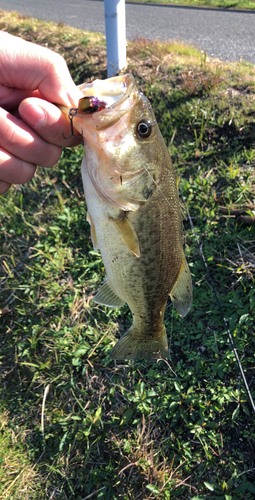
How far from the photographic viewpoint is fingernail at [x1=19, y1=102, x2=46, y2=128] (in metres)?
1.62

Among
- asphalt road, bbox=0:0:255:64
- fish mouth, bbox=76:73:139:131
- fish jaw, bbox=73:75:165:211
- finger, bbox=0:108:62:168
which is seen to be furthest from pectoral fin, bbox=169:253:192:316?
asphalt road, bbox=0:0:255:64

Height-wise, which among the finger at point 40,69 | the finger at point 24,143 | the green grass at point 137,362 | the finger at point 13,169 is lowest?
the green grass at point 137,362

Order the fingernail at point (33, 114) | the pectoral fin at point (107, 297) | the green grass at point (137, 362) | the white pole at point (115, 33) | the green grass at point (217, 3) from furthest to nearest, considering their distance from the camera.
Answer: the green grass at point (217, 3), the white pole at point (115, 33), the green grass at point (137, 362), the pectoral fin at point (107, 297), the fingernail at point (33, 114)

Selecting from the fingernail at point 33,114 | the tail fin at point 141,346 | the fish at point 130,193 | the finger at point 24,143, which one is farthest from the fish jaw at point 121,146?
the tail fin at point 141,346

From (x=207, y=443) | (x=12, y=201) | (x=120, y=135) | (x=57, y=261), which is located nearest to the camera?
(x=120, y=135)

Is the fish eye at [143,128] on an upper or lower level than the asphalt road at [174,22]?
lower

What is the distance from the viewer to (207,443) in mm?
2600

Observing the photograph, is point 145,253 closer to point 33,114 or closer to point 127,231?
point 127,231

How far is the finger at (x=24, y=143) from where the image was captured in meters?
1.68

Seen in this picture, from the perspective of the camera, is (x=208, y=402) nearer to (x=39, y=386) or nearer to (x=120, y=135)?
(x=39, y=386)

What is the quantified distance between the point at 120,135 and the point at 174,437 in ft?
7.90

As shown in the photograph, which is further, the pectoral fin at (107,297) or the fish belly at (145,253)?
the pectoral fin at (107,297)

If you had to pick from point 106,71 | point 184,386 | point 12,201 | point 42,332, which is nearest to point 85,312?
point 42,332

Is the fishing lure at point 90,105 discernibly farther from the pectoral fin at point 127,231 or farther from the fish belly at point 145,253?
the pectoral fin at point 127,231
